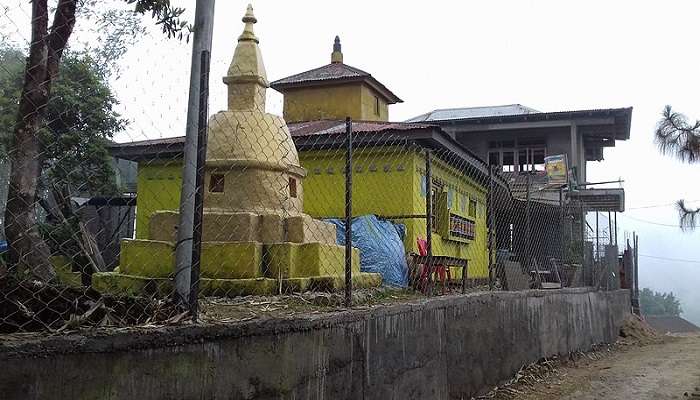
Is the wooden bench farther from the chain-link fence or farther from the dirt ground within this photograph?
the dirt ground

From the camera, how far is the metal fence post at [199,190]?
3.23 metres

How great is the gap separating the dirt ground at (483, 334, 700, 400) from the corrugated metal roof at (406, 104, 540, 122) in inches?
660

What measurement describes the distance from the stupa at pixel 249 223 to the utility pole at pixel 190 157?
1786 mm

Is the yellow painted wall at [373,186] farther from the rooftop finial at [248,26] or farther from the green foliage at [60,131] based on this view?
the green foliage at [60,131]

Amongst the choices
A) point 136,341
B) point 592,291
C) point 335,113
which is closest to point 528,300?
point 592,291

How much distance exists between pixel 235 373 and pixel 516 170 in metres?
23.0

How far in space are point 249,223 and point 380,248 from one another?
12.0 feet

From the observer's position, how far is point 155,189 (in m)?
12.0

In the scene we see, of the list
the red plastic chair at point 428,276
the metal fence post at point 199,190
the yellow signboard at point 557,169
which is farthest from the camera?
the yellow signboard at point 557,169

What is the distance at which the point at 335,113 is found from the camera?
1498 cm

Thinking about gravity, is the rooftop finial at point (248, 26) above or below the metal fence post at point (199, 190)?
above

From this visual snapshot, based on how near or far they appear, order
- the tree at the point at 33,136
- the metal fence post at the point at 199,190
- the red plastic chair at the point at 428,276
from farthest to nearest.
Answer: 1. the red plastic chair at the point at 428,276
2. the metal fence post at the point at 199,190
3. the tree at the point at 33,136

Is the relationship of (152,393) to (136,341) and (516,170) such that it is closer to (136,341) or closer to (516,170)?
(136,341)

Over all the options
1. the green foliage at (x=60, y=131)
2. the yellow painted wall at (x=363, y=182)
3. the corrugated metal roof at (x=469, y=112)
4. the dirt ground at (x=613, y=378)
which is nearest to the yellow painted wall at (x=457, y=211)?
the yellow painted wall at (x=363, y=182)
